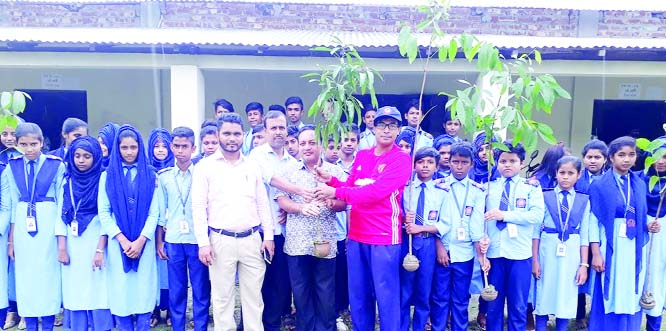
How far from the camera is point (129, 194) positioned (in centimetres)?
360

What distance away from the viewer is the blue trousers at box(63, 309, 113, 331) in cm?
368

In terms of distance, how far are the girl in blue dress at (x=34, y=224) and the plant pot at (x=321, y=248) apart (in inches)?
71.2

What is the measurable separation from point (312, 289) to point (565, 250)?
1.83 metres

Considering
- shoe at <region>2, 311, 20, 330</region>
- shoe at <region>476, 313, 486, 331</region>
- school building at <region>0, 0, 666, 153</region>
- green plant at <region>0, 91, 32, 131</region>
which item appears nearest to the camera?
green plant at <region>0, 91, 32, 131</region>

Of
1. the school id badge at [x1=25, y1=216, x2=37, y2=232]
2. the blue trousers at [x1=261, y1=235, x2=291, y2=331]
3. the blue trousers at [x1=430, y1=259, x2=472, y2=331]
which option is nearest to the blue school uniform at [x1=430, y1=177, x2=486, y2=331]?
the blue trousers at [x1=430, y1=259, x2=472, y2=331]

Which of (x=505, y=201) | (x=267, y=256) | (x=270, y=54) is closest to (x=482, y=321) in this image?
(x=505, y=201)

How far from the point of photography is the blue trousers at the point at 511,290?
3.74m

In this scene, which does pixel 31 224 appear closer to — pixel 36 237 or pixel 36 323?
pixel 36 237

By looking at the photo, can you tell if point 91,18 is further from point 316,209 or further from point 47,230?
point 316,209

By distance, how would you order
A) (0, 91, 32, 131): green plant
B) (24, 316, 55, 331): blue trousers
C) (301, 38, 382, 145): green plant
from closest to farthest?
(0, 91, 32, 131): green plant → (301, 38, 382, 145): green plant → (24, 316, 55, 331): blue trousers

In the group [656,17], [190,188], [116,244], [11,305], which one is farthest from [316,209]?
[656,17]

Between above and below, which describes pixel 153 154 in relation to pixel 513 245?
above

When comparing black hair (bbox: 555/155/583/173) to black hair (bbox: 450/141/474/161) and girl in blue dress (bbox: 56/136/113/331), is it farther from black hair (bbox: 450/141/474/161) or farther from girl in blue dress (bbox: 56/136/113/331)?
girl in blue dress (bbox: 56/136/113/331)

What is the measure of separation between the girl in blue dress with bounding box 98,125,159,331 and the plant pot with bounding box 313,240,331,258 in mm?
1143
